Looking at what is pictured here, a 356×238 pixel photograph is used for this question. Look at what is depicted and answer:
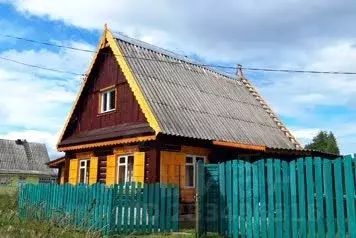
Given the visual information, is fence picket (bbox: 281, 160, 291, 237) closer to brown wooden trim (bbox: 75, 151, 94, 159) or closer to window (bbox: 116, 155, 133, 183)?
window (bbox: 116, 155, 133, 183)

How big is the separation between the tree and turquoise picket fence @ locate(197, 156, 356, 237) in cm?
2083

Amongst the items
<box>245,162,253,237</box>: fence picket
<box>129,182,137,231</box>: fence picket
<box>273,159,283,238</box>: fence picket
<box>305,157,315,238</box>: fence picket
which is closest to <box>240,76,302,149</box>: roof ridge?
<box>129,182,137,231</box>: fence picket

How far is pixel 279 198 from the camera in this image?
8.70 m

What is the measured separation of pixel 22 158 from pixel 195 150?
1570 inches

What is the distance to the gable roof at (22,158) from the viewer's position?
4884 cm

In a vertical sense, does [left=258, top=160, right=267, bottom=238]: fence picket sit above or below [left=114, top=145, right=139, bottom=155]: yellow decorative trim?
below

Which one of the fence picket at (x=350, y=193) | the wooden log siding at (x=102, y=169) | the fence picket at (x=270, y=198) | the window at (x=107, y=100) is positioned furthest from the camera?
the window at (x=107, y=100)

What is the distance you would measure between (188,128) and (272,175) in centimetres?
713

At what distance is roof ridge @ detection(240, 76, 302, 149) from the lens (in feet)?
71.3

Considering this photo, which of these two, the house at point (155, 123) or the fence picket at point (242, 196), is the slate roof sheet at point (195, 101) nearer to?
the house at point (155, 123)

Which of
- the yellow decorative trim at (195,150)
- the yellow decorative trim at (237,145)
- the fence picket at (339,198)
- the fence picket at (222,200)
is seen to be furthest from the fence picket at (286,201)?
the yellow decorative trim at (195,150)

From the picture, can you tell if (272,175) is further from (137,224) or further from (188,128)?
(188,128)

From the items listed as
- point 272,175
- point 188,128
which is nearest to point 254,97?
point 188,128

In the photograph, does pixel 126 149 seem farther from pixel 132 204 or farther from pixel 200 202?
pixel 200 202
